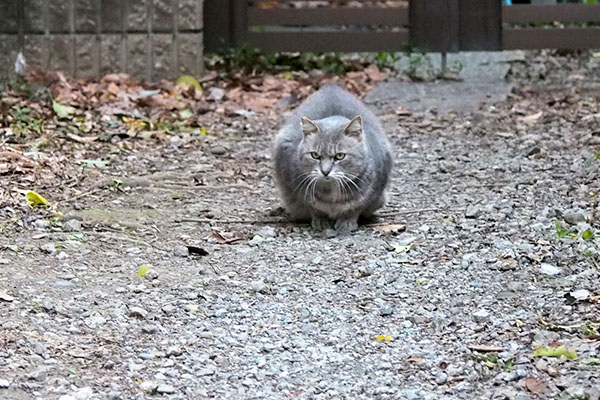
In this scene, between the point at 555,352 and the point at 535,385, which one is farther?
the point at 555,352

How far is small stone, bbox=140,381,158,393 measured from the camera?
347cm

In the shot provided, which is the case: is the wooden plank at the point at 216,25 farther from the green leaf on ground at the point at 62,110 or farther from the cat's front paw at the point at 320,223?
the cat's front paw at the point at 320,223

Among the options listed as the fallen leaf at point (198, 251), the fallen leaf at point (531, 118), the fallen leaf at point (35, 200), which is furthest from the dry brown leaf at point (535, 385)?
the fallen leaf at point (531, 118)

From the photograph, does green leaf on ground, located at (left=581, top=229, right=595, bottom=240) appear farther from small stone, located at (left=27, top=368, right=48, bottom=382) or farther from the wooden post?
the wooden post

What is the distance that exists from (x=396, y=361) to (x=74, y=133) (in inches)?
165

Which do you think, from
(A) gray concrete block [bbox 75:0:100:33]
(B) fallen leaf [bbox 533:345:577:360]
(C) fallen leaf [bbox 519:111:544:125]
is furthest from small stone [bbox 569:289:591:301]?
(A) gray concrete block [bbox 75:0:100:33]

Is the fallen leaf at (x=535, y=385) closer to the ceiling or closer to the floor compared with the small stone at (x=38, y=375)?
closer to the ceiling

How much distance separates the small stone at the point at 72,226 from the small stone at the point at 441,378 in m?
2.35

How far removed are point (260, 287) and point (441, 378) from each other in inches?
46.6

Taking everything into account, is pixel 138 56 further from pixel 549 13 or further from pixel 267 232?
pixel 267 232

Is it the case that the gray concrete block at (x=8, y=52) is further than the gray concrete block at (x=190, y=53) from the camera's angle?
No

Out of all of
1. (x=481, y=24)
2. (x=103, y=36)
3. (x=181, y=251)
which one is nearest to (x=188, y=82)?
(x=103, y=36)

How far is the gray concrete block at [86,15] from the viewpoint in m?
8.73

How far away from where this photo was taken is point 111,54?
29.1 ft
